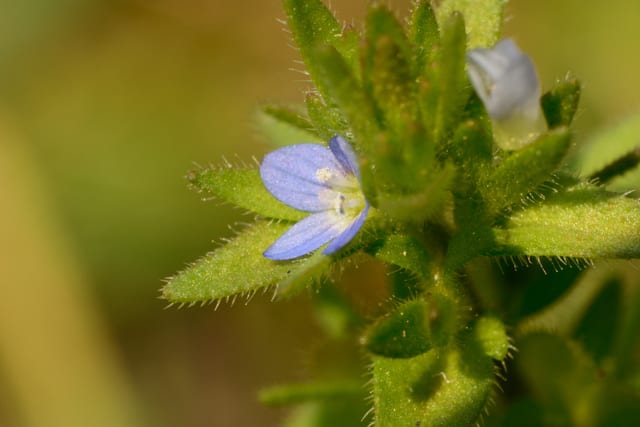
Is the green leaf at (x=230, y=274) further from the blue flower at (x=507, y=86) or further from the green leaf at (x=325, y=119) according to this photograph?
the blue flower at (x=507, y=86)

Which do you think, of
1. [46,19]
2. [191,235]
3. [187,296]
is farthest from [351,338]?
[46,19]

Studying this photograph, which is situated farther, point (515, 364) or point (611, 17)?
point (611, 17)

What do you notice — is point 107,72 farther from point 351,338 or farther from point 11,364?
point 351,338

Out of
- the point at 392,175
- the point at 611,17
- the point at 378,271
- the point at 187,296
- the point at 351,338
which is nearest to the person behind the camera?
the point at 392,175

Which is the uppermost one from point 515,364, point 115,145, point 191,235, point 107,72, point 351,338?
point 107,72

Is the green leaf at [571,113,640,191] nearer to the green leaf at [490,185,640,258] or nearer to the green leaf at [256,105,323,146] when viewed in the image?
the green leaf at [490,185,640,258]

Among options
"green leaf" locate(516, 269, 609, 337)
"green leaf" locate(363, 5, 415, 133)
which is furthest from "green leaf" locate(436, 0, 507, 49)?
"green leaf" locate(516, 269, 609, 337)

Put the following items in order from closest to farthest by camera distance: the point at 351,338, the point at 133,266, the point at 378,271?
1. the point at 351,338
2. the point at 378,271
3. the point at 133,266
